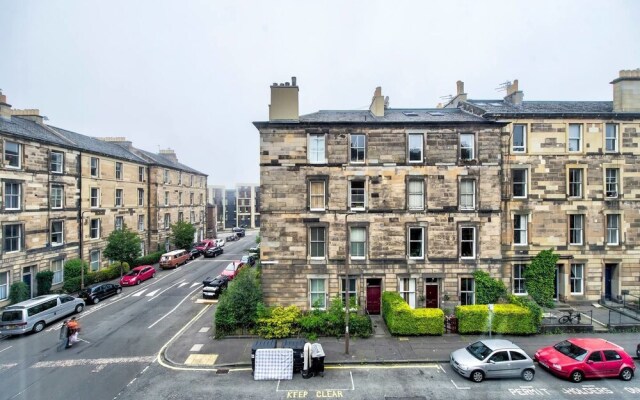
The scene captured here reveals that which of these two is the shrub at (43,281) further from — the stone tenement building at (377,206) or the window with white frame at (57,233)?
the stone tenement building at (377,206)

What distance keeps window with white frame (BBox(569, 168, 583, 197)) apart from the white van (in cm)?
3725

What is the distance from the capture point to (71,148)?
3306 centimetres

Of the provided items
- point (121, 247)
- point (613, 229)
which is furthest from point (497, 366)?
point (121, 247)

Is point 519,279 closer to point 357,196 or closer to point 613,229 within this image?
point 613,229

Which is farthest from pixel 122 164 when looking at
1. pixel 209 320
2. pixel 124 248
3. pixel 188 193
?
pixel 209 320

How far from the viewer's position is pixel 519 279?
25.7m

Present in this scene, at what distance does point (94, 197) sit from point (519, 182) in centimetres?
3999

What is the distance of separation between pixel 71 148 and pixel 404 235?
31.6 meters

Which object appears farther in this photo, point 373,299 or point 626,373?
point 373,299

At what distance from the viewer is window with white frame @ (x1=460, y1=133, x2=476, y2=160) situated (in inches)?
928

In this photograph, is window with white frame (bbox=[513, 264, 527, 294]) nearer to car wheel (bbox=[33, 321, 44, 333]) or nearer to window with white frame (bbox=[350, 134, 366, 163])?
window with white frame (bbox=[350, 134, 366, 163])

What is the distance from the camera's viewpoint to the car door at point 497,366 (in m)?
15.5

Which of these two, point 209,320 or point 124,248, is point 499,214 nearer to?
point 209,320

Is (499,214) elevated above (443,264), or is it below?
above
